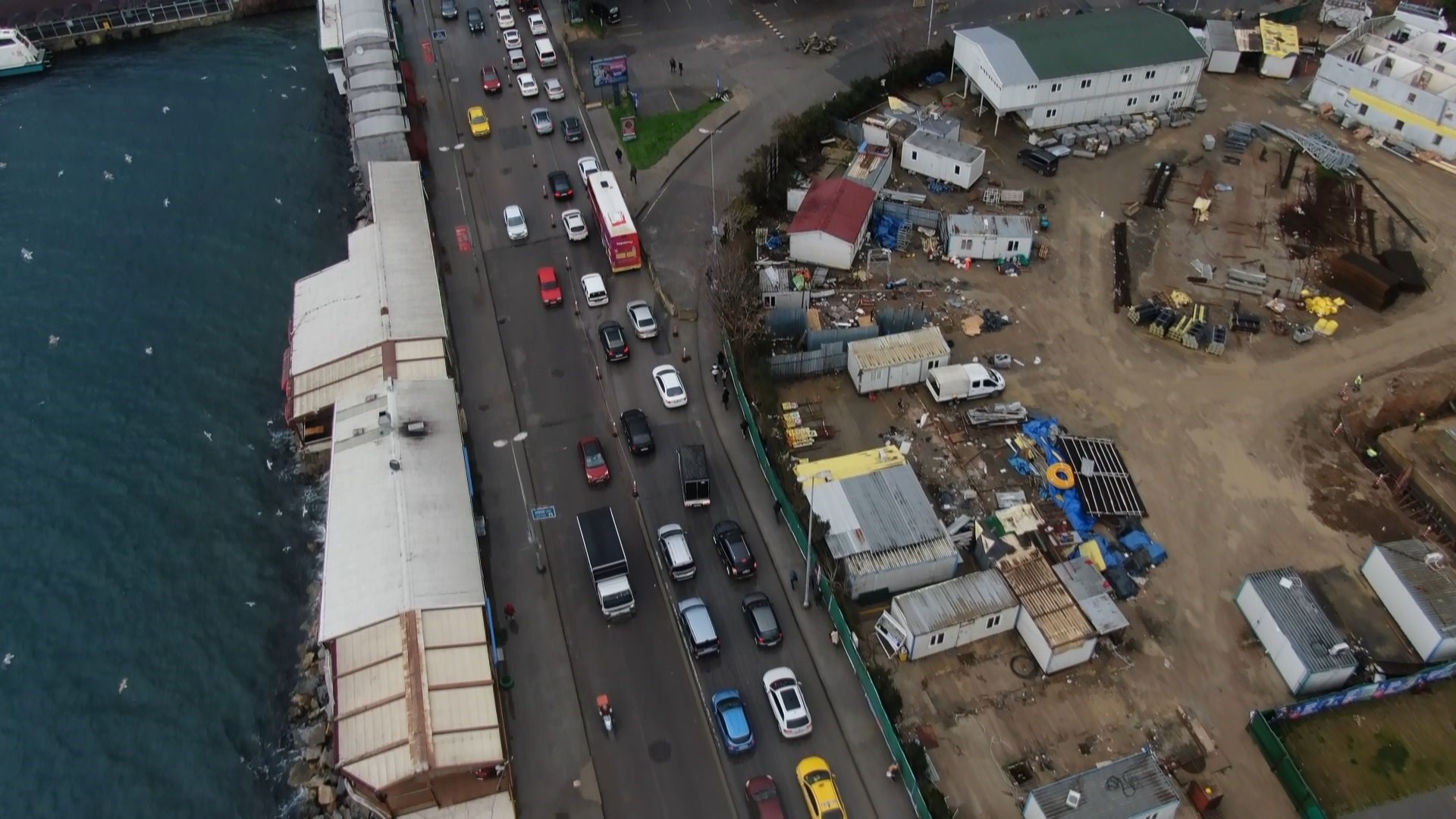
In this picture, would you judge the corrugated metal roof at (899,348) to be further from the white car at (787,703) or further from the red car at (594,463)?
the white car at (787,703)

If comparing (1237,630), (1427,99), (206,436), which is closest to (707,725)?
(1237,630)

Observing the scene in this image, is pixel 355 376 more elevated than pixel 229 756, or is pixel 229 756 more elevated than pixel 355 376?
pixel 355 376

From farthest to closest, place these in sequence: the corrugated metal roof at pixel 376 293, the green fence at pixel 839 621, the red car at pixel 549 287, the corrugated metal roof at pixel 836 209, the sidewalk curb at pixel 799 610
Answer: the corrugated metal roof at pixel 836 209 → the red car at pixel 549 287 → the corrugated metal roof at pixel 376 293 → the sidewalk curb at pixel 799 610 → the green fence at pixel 839 621

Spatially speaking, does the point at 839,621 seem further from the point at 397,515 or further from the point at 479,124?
the point at 479,124

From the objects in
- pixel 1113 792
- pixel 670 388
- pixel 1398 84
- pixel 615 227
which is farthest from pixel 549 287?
pixel 1398 84

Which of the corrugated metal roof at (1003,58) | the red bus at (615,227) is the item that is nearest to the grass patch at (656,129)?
the red bus at (615,227)

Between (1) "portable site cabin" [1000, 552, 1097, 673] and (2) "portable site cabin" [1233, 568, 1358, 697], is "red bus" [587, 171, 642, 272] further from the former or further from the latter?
(2) "portable site cabin" [1233, 568, 1358, 697]

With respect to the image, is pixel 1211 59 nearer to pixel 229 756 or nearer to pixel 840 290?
pixel 840 290
